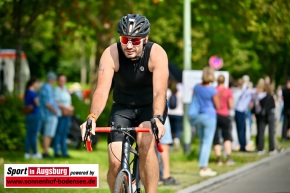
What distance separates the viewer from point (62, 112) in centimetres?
1911

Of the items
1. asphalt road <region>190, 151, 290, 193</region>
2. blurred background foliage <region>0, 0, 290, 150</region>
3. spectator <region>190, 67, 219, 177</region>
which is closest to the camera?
asphalt road <region>190, 151, 290, 193</region>

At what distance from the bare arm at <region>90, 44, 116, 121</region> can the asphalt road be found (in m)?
5.62

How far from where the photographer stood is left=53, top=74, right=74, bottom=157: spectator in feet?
62.3

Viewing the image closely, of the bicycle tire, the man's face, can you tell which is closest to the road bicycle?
the bicycle tire

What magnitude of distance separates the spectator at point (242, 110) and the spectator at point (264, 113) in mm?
277

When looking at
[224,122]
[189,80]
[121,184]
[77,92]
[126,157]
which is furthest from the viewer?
[77,92]

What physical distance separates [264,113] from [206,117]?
6.63 meters

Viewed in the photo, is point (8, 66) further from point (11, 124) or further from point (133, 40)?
point (133, 40)

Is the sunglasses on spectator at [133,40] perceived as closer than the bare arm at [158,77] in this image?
No

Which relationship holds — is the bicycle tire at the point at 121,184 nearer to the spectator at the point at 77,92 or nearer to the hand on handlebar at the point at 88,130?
the hand on handlebar at the point at 88,130

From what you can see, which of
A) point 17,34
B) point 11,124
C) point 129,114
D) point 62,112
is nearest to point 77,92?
point 17,34

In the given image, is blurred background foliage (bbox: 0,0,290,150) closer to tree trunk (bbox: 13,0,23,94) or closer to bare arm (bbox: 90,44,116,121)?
tree trunk (bbox: 13,0,23,94)

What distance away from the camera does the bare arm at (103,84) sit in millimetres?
7934

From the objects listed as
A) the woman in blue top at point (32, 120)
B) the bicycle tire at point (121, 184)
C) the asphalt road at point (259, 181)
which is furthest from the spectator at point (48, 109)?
the bicycle tire at point (121, 184)
